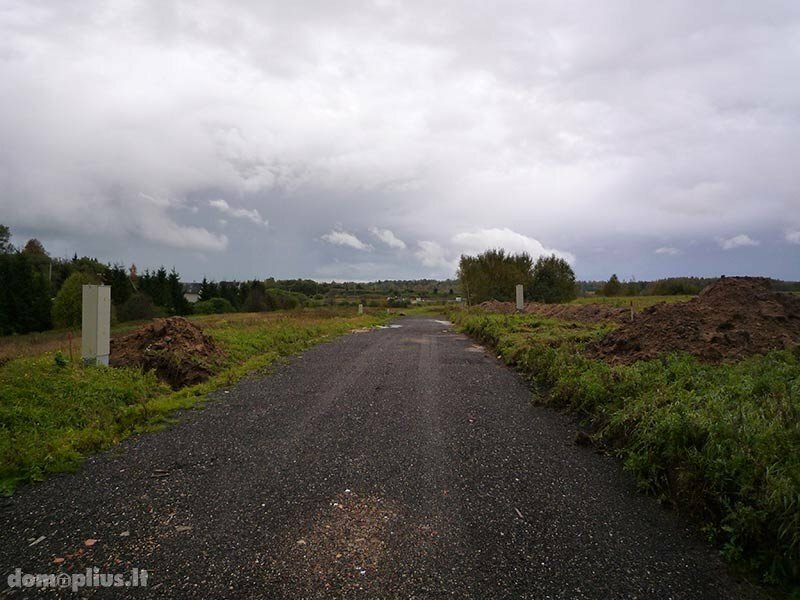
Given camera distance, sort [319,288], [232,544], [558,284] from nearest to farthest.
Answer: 1. [232,544]
2. [558,284]
3. [319,288]

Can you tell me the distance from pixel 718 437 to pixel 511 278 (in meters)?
42.5

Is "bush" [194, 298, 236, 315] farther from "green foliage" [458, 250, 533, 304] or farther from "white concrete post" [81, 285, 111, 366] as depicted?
"white concrete post" [81, 285, 111, 366]

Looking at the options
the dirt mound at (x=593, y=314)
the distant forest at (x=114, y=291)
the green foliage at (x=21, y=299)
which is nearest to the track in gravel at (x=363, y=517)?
the dirt mound at (x=593, y=314)

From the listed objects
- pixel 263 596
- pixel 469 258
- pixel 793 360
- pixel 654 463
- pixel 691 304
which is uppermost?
pixel 469 258

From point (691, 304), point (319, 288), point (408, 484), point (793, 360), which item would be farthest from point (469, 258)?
point (319, 288)

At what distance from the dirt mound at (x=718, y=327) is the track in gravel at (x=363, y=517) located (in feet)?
11.5

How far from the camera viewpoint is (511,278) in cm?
4519

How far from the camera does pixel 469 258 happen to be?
48812 mm

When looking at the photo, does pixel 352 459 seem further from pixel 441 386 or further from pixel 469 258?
pixel 469 258

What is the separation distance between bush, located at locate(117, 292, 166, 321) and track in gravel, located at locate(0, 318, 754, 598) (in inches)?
2070

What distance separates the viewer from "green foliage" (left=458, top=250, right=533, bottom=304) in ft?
148

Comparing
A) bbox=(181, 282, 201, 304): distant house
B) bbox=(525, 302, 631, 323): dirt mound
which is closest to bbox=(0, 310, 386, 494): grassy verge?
bbox=(525, 302, 631, 323): dirt mound

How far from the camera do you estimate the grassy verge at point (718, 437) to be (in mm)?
2936

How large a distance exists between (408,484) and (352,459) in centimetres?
81
